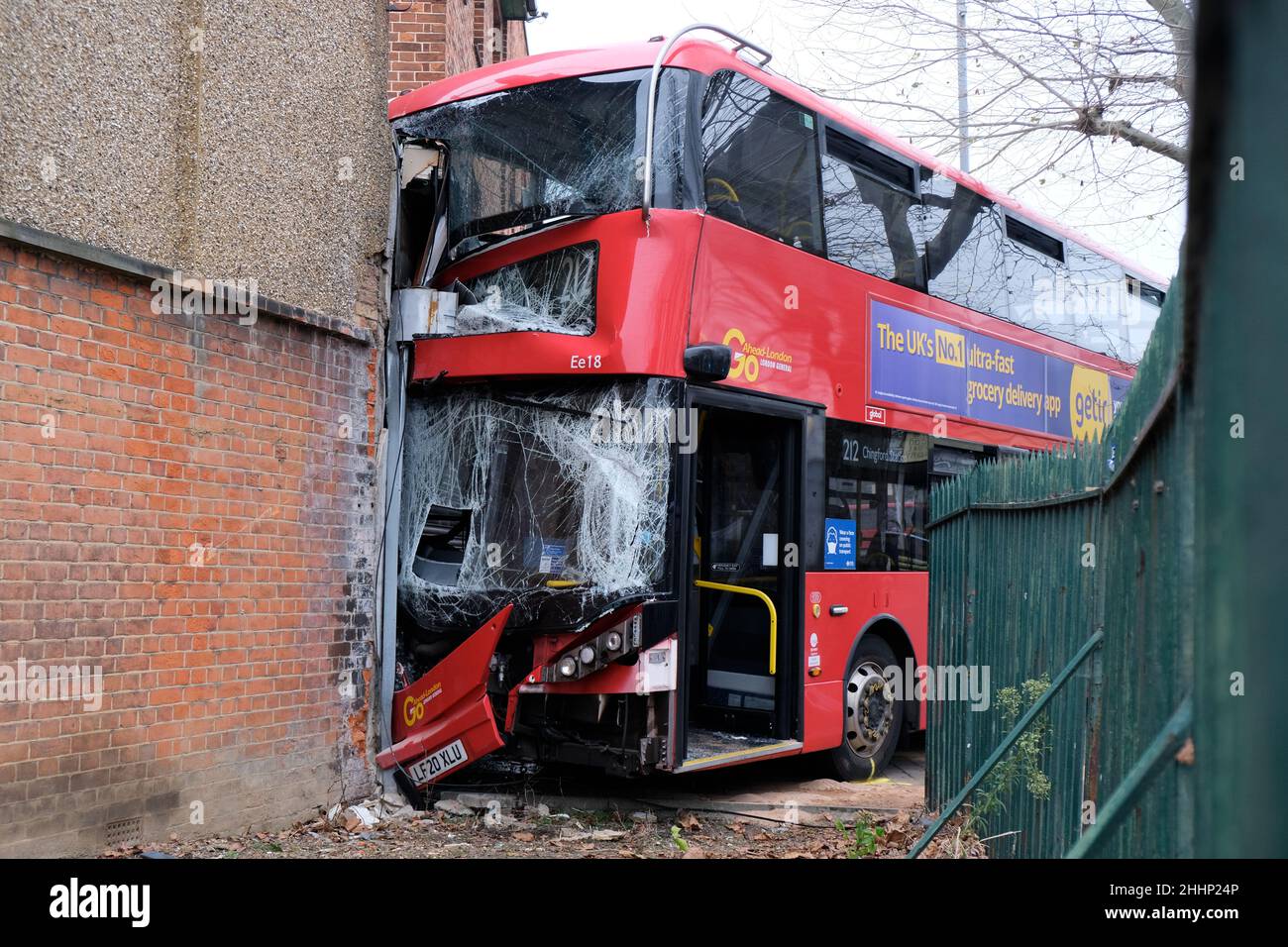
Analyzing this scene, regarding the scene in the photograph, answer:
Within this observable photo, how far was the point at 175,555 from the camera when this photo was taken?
5922mm

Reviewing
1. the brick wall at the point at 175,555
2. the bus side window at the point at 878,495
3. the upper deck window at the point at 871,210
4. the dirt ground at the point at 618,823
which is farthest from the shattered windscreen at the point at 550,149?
the dirt ground at the point at 618,823

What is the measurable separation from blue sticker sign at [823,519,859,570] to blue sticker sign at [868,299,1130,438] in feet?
3.40

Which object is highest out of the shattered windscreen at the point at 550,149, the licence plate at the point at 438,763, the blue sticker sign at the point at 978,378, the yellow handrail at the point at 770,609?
the shattered windscreen at the point at 550,149

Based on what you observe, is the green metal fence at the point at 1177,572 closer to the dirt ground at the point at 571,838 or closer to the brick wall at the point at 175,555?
the dirt ground at the point at 571,838

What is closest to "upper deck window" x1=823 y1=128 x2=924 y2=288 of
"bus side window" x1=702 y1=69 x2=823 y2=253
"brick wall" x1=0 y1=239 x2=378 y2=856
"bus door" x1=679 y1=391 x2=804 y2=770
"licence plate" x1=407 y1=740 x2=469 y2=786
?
"bus side window" x1=702 y1=69 x2=823 y2=253

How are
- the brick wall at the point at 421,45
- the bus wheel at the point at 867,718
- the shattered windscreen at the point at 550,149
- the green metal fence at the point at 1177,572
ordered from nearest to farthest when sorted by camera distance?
the green metal fence at the point at 1177,572 → the shattered windscreen at the point at 550,149 → the bus wheel at the point at 867,718 → the brick wall at the point at 421,45

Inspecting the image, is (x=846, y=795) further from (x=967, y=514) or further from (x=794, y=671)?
(x=967, y=514)

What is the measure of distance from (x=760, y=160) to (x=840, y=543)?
9.02 ft

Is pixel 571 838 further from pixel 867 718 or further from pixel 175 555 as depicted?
pixel 867 718

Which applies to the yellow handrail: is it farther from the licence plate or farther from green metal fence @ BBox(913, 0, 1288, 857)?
the licence plate

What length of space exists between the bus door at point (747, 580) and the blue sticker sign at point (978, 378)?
116 cm

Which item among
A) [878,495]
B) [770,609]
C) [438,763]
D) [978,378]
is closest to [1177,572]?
[438,763]

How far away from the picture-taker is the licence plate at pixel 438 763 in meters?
6.93
